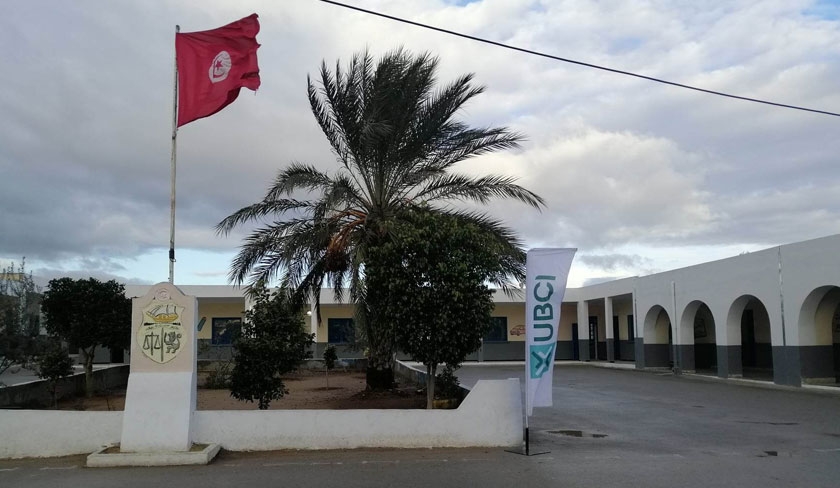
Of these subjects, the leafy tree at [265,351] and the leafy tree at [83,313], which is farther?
the leafy tree at [83,313]

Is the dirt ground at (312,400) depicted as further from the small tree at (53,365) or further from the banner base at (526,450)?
the banner base at (526,450)

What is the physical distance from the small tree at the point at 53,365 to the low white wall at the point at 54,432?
589 cm

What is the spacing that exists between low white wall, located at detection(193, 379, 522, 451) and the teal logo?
0.69m

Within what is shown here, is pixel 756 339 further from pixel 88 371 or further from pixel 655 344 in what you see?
pixel 88 371

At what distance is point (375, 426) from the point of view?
1112 centimetres

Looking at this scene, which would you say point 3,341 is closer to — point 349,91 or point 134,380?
point 134,380

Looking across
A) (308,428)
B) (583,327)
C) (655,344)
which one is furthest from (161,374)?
(583,327)

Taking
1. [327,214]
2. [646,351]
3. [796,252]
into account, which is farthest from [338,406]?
[646,351]

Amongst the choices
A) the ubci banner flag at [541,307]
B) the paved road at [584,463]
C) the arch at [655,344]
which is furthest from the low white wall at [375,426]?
the arch at [655,344]

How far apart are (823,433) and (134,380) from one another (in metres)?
11.7

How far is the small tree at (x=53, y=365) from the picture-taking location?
16062 millimetres

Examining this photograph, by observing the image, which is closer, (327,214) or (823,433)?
(823,433)

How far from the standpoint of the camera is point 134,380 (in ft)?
35.0

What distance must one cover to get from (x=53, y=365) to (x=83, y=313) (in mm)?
3143
